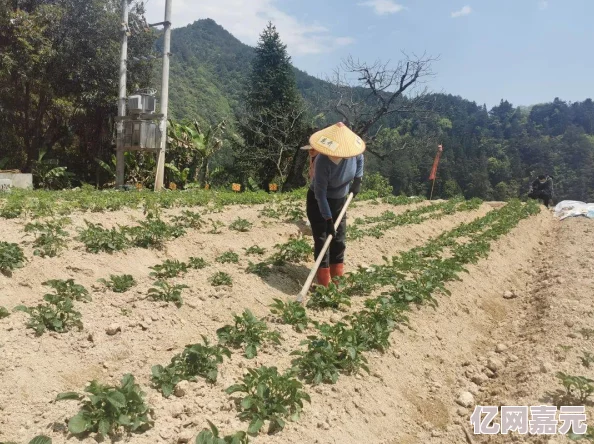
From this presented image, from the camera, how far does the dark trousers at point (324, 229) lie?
208 inches

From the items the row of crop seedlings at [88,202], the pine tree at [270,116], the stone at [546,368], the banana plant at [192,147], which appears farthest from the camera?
the pine tree at [270,116]

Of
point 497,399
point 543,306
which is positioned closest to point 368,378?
point 497,399

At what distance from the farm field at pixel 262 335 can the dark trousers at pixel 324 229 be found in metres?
0.39

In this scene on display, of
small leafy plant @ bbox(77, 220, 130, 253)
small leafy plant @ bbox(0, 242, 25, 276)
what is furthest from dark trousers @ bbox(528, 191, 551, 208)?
small leafy plant @ bbox(0, 242, 25, 276)

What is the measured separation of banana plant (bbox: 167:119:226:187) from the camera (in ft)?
63.0

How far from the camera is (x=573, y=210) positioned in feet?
52.8

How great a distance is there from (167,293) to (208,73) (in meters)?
54.8

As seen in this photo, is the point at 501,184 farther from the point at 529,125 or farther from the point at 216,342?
the point at 216,342

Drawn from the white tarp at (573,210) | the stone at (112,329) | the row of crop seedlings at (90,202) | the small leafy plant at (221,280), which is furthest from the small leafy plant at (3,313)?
the white tarp at (573,210)

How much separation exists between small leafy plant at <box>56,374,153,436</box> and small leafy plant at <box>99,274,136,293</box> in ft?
6.02

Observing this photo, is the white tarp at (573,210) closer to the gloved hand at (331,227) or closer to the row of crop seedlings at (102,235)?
the row of crop seedlings at (102,235)

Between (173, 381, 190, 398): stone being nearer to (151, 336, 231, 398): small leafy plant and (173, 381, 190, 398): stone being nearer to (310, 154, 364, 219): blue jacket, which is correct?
(151, 336, 231, 398): small leafy plant

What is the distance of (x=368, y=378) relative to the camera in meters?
3.44

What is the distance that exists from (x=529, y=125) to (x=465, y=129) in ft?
39.9
